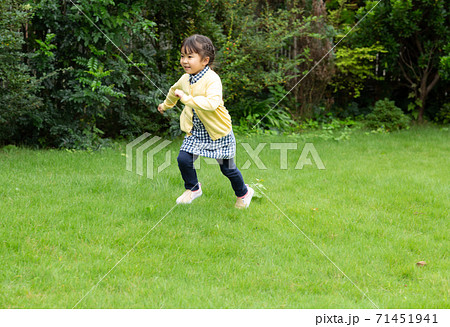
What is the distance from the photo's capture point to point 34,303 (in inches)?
99.9

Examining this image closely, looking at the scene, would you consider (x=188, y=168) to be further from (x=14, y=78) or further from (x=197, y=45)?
(x=14, y=78)

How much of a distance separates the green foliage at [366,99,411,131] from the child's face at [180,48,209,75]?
17.8ft

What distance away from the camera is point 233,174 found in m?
4.10

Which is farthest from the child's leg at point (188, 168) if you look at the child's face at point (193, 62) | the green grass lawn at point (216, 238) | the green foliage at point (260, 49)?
the green foliage at point (260, 49)

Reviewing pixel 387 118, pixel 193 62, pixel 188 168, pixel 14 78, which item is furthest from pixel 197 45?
pixel 387 118

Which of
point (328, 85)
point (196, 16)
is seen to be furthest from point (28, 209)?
point (328, 85)

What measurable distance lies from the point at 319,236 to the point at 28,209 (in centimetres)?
237

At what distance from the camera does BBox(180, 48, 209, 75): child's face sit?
3711 mm

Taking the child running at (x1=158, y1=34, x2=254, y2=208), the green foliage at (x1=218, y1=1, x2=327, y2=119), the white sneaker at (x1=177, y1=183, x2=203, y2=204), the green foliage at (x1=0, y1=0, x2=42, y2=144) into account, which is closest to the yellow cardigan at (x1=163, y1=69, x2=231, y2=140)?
the child running at (x1=158, y1=34, x2=254, y2=208)

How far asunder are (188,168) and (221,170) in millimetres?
300

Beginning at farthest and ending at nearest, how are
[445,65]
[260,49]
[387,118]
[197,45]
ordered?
[387,118], [260,49], [445,65], [197,45]

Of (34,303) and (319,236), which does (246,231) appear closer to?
(319,236)

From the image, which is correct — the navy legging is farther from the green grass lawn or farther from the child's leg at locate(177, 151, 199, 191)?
the green grass lawn
